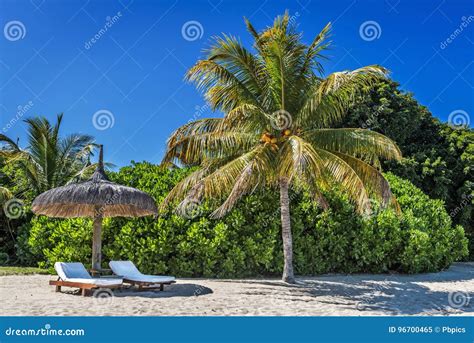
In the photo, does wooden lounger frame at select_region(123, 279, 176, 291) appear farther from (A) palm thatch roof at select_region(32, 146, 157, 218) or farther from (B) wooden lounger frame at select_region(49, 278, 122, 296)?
(A) palm thatch roof at select_region(32, 146, 157, 218)

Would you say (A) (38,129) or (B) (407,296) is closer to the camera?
(B) (407,296)

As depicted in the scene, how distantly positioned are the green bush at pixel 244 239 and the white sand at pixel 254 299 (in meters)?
1.01

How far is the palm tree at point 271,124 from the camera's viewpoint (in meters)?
12.3

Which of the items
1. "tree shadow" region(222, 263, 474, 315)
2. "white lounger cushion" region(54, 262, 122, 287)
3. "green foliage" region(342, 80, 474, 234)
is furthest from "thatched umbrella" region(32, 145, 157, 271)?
"green foliage" region(342, 80, 474, 234)

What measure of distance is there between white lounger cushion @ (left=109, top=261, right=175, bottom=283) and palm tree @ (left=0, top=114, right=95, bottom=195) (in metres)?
7.31

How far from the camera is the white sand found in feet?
29.7

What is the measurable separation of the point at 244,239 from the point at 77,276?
5.24 metres

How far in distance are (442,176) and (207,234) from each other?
15080 millimetres

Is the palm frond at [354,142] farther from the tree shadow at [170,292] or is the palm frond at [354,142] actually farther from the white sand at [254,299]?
the tree shadow at [170,292]

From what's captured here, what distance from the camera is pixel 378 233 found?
52.4ft

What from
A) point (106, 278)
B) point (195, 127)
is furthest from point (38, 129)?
point (106, 278)

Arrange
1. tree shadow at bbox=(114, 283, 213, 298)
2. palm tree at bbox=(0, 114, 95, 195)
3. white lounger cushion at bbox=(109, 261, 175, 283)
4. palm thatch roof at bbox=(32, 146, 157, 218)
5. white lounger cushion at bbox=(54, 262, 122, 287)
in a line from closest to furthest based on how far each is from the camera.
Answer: white lounger cushion at bbox=(54, 262, 122, 287), tree shadow at bbox=(114, 283, 213, 298), palm thatch roof at bbox=(32, 146, 157, 218), white lounger cushion at bbox=(109, 261, 175, 283), palm tree at bbox=(0, 114, 95, 195)

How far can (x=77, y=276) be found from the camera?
1123cm

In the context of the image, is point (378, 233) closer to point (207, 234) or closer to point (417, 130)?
point (207, 234)
